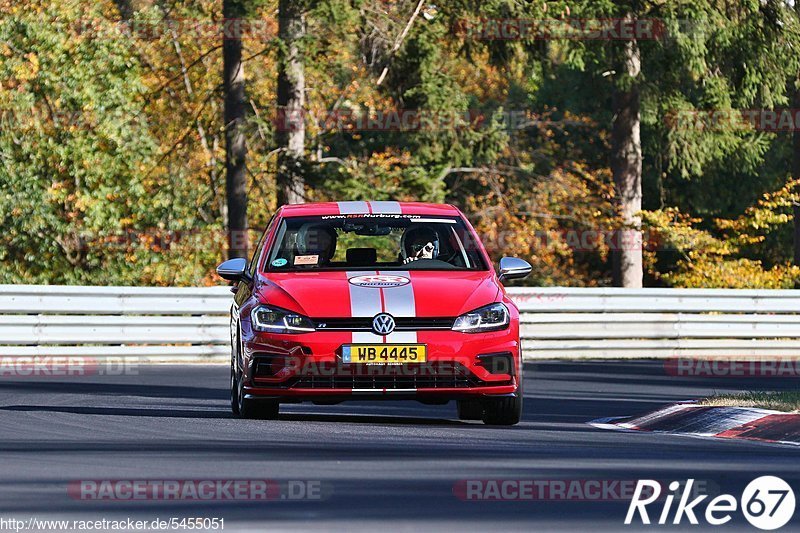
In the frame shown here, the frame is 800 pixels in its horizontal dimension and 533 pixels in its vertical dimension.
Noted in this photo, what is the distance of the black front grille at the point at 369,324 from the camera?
11.9 metres

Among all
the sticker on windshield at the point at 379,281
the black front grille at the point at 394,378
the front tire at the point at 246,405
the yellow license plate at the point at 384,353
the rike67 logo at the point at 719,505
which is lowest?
the front tire at the point at 246,405

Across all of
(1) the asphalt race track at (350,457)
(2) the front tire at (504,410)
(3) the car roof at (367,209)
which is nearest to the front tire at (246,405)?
(1) the asphalt race track at (350,457)

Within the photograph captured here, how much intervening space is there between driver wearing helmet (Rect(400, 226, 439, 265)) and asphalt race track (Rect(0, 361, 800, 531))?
1.23 meters

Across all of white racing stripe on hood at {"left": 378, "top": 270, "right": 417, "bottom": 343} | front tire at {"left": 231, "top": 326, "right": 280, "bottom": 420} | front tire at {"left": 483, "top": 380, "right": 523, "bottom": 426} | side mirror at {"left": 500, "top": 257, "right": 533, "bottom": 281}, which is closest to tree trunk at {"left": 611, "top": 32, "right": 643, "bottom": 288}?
side mirror at {"left": 500, "top": 257, "right": 533, "bottom": 281}

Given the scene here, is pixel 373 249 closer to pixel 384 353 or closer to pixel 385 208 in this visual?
pixel 385 208

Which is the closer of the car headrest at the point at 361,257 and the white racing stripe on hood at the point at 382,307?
the white racing stripe on hood at the point at 382,307

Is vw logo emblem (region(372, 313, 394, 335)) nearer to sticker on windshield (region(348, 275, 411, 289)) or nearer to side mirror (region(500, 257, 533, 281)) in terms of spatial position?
sticker on windshield (region(348, 275, 411, 289))

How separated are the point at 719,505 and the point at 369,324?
410 cm

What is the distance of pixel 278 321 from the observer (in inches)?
478

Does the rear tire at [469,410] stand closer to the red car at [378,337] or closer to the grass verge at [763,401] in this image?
the red car at [378,337]

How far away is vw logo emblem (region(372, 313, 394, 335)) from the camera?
11.9 m

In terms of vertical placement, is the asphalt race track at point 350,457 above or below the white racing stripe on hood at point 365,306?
below

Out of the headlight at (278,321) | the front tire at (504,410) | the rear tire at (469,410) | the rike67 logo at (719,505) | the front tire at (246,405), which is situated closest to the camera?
the rike67 logo at (719,505)

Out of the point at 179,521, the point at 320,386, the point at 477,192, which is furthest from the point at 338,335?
the point at 477,192
